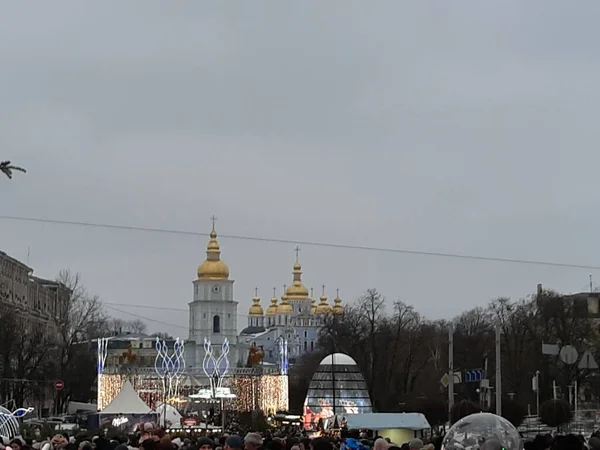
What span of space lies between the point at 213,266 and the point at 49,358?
7422 cm

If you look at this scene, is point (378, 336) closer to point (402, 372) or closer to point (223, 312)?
point (402, 372)

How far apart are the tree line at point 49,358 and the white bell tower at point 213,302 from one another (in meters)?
54.1

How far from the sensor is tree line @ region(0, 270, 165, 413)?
75500 millimetres

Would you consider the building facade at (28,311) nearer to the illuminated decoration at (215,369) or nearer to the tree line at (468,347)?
the illuminated decoration at (215,369)

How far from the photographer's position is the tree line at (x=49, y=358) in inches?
→ 2972

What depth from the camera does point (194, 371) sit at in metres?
145

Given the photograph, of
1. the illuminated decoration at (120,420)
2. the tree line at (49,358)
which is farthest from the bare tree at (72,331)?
the illuminated decoration at (120,420)

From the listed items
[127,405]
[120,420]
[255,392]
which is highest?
[255,392]

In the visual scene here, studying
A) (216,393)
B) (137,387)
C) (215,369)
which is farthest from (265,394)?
(137,387)

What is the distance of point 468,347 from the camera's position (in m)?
82.6

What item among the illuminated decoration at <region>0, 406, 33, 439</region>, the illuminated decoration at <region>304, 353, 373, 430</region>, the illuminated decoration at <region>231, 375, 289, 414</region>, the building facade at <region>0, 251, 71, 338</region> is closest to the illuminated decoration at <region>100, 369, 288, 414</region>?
the illuminated decoration at <region>231, 375, 289, 414</region>

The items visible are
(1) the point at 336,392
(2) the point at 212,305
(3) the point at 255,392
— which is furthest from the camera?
(2) the point at 212,305

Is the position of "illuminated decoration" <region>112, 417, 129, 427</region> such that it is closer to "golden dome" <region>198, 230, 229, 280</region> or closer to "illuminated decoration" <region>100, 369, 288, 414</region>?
"illuminated decoration" <region>100, 369, 288, 414</region>

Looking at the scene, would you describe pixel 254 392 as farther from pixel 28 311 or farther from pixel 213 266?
pixel 213 266
